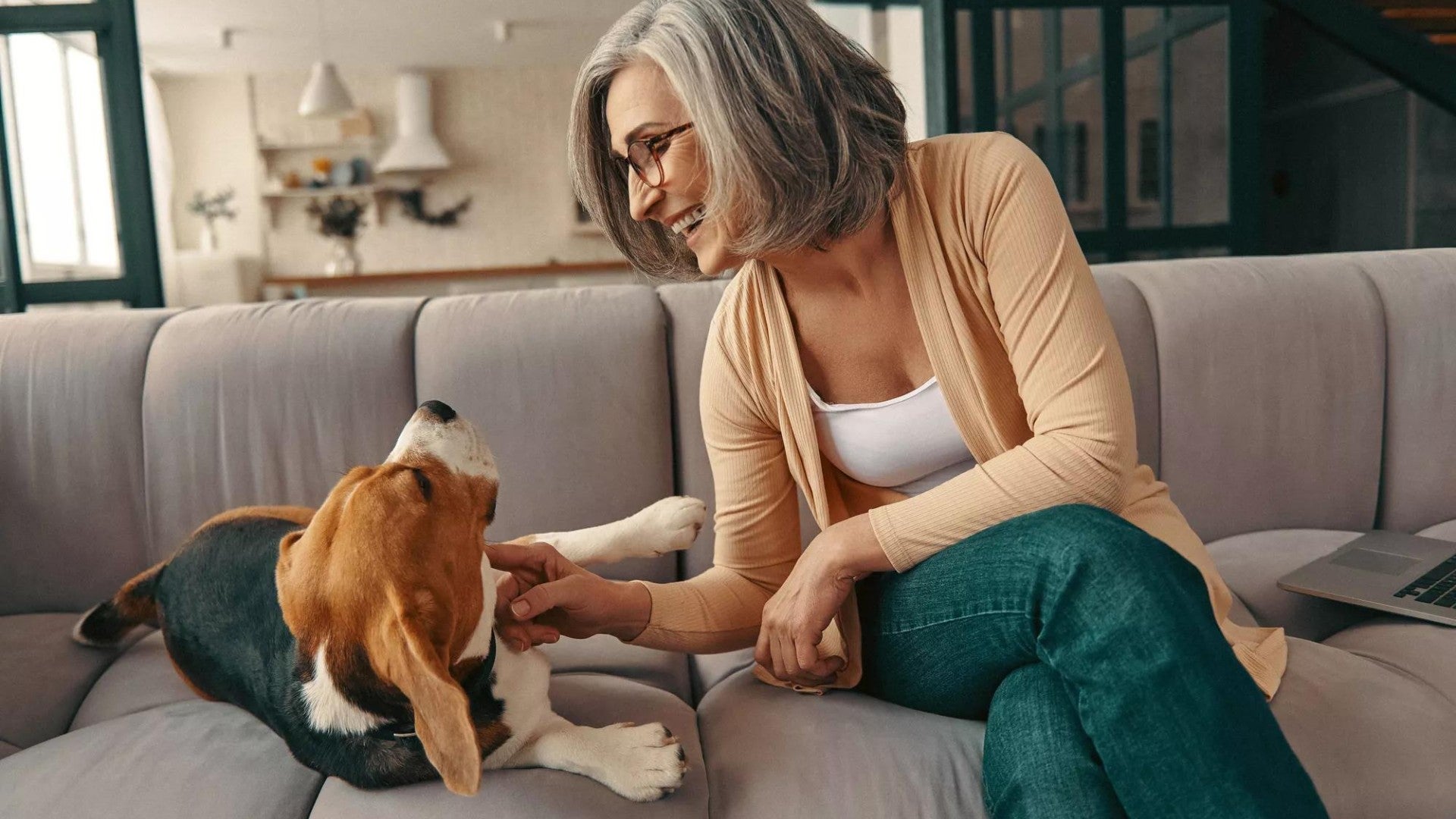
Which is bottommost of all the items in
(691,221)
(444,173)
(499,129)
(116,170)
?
(691,221)

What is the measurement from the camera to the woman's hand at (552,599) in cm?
117

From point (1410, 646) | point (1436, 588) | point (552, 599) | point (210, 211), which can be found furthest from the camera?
point (210, 211)

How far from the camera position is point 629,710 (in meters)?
1.30

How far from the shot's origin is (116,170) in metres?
2.39

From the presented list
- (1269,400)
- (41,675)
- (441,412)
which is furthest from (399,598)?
(1269,400)

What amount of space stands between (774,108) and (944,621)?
1.95 feet

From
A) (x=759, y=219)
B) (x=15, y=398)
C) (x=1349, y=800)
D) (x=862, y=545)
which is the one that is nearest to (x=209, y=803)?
(x=862, y=545)

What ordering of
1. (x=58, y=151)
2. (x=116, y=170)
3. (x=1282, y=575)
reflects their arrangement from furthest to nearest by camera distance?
(x=58, y=151) < (x=116, y=170) < (x=1282, y=575)

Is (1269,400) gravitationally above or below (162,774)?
above

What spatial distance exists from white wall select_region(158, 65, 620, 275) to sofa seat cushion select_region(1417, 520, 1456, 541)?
7.39m

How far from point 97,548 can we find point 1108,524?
1659 mm

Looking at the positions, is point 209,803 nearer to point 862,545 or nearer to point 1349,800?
point 862,545

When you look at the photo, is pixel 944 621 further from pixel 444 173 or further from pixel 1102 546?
pixel 444 173

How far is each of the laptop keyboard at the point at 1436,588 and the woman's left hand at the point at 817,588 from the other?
33.0 inches
